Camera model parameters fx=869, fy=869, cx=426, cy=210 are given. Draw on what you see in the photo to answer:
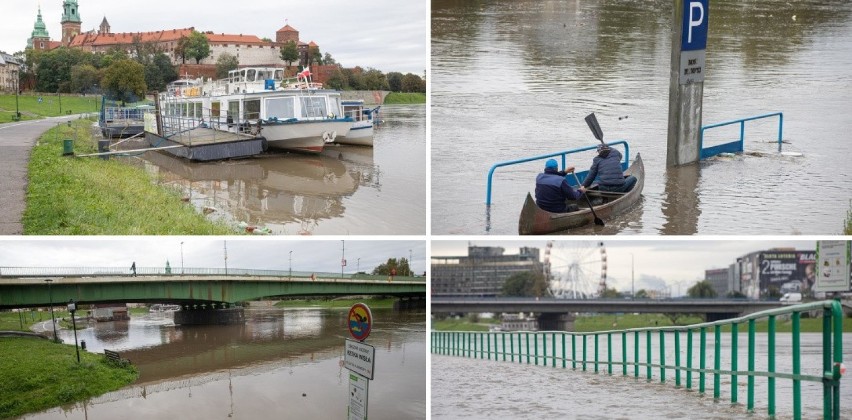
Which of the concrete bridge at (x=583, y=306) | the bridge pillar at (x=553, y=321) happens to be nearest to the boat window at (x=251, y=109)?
the concrete bridge at (x=583, y=306)

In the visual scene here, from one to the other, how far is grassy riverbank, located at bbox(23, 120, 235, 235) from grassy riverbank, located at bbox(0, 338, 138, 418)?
134cm

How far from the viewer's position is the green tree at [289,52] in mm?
8203

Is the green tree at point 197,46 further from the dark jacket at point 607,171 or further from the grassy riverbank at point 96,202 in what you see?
the dark jacket at point 607,171

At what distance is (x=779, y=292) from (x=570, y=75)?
471 centimetres

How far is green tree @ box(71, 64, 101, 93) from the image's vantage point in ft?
26.7

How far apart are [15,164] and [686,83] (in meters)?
5.33

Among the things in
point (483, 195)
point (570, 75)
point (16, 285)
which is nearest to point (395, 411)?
point (483, 195)

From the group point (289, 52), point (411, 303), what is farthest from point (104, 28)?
point (411, 303)

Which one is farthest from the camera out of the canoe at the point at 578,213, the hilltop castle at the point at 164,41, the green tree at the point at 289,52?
the green tree at the point at 289,52

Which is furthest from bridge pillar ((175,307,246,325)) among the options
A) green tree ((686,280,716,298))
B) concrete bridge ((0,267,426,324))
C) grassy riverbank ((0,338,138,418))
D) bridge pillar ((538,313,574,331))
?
green tree ((686,280,716,298))

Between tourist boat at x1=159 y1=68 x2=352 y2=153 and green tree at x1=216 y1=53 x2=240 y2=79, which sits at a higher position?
green tree at x1=216 y1=53 x2=240 y2=79

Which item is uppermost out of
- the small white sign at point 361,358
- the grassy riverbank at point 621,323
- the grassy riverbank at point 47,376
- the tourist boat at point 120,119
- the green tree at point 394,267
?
the tourist boat at point 120,119

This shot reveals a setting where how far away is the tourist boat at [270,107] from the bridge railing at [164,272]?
11.4 ft

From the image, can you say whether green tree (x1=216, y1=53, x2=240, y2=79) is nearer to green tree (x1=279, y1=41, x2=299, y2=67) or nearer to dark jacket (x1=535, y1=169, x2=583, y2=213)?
green tree (x1=279, y1=41, x2=299, y2=67)
